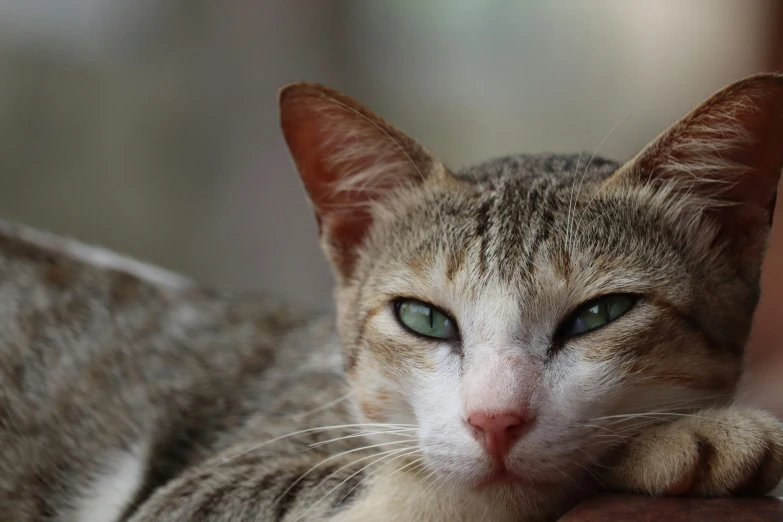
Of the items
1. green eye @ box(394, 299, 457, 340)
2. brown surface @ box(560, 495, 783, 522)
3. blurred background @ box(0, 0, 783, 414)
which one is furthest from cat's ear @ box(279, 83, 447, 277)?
blurred background @ box(0, 0, 783, 414)

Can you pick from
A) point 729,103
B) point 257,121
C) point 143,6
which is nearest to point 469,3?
point 257,121

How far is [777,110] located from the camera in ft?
4.47

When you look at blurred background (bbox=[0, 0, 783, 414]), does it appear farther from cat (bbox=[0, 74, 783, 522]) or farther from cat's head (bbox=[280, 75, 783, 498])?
cat's head (bbox=[280, 75, 783, 498])

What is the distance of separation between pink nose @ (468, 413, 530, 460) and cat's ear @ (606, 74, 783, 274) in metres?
0.54

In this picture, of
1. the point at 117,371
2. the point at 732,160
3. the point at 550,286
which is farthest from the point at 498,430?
the point at 117,371

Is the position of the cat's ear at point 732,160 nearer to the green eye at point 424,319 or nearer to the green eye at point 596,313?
the green eye at point 596,313

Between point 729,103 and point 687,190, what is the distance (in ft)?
0.66

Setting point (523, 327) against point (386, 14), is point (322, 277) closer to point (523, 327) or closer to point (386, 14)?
point (386, 14)

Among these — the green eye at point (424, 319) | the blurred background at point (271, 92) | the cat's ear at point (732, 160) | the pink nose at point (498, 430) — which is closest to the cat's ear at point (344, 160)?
the green eye at point (424, 319)

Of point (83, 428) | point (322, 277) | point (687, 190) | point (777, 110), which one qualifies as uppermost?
point (777, 110)

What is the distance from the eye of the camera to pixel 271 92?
3746 mm

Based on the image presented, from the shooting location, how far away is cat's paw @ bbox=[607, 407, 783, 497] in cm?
118

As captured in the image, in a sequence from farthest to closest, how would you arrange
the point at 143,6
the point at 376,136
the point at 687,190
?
the point at 143,6 → the point at 376,136 → the point at 687,190

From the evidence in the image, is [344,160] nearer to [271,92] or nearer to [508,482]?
[508,482]
